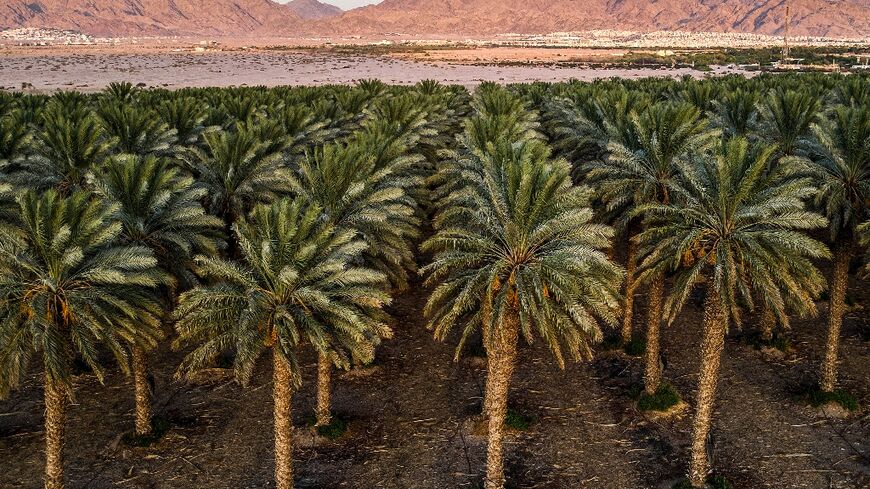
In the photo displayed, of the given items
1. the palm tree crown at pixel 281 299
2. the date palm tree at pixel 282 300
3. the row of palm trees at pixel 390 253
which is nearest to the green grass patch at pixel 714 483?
the row of palm trees at pixel 390 253

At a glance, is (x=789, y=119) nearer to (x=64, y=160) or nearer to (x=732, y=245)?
(x=732, y=245)

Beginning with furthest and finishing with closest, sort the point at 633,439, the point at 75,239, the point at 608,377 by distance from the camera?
the point at 608,377
the point at 633,439
the point at 75,239

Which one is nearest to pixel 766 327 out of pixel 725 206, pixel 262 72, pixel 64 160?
pixel 725 206

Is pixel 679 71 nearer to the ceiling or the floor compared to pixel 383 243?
nearer to the ceiling

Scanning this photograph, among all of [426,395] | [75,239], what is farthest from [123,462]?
[426,395]

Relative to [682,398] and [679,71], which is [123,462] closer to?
[682,398]

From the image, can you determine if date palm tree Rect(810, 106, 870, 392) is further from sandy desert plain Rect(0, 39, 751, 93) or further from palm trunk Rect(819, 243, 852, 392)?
sandy desert plain Rect(0, 39, 751, 93)

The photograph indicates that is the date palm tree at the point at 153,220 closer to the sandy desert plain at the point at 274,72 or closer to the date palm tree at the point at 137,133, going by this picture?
the date palm tree at the point at 137,133
